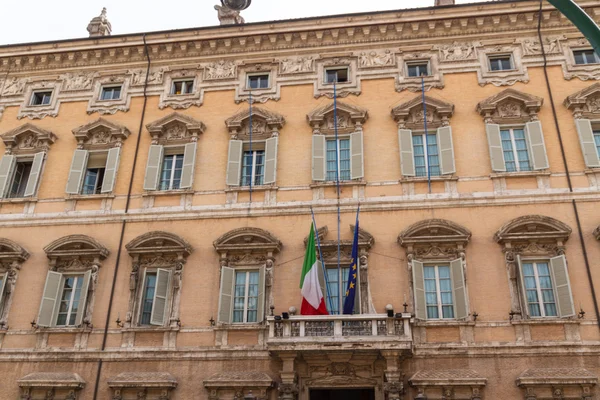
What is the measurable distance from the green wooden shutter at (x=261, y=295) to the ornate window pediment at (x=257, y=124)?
480 cm

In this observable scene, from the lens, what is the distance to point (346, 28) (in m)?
20.4

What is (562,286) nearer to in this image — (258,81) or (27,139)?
(258,81)

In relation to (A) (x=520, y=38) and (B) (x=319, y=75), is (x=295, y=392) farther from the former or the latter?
(A) (x=520, y=38)

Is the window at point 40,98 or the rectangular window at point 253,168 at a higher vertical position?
the window at point 40,98

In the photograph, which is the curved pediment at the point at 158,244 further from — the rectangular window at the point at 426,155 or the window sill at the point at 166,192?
the rectangular window at the point at 426,155

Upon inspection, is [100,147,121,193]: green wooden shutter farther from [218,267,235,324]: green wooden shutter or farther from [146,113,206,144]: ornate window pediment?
[218,267,235,324]: green wooden shutter

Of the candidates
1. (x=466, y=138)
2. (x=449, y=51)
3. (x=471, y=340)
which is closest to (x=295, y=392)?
(x=471, y=340)

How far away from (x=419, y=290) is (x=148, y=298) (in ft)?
26.1

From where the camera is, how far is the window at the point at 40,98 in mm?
21531

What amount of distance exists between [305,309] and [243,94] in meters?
8.44

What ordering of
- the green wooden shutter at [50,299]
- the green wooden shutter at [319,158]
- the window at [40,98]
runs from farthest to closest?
the window at [40,98] → the green wooden shutter at [319,158] → the green wooden shutter at [50,299]

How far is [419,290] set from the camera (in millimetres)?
15898

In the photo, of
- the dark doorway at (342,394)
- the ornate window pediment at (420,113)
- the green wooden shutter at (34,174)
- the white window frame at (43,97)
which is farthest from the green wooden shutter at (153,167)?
the dark doorway at (342,394)

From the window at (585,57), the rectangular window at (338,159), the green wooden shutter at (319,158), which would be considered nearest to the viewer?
the green wooden shutter at (319,158)
